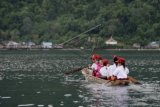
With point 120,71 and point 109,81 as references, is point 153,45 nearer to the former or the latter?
point 109,81

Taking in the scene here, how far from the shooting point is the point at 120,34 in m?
192

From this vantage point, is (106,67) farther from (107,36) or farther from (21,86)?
(107,36)

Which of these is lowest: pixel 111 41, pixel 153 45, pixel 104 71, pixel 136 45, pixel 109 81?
pixel 136 45

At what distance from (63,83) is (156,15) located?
141904 millimetres

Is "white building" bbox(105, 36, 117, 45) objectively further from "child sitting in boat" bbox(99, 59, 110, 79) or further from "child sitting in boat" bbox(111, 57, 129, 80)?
"child sitting in boat" bbox(111, 57, 129, 80)

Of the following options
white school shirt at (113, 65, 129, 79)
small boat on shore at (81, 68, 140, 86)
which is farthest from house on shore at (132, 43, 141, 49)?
white school shirt at (113, 65, 129, 79)

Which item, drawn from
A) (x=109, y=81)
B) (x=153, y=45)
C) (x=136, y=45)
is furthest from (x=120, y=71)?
(x=136, y=45)

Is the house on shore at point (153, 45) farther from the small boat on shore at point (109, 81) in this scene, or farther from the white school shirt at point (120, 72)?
the white school shirt at point (120, 72)

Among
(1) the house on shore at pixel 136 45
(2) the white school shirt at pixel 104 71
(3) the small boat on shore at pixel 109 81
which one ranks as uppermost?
(2) the white school shirt at pixel 104 71

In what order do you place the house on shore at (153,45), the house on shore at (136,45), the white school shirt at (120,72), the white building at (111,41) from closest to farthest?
the white school shirt at (120,72)
the white building at (111,41)
the house on shore at (153,45)
the house on shore at (136,45)

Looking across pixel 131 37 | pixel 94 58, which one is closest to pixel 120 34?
pixel 131 37

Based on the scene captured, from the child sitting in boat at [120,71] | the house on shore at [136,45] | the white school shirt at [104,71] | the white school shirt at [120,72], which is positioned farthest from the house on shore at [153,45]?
the white school shirt at [120,72]

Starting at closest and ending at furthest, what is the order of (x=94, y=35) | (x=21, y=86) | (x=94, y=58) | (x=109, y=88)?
1. (x=109, y=88)
2. (x=21, y=86)
3. (x=94, y=58)
4. (x=94, y=35)

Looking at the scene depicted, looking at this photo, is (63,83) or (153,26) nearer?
(63,83)
